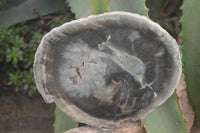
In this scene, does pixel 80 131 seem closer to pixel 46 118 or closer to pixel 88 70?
pixel 88 70

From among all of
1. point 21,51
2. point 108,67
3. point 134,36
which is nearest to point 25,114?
point 21,51

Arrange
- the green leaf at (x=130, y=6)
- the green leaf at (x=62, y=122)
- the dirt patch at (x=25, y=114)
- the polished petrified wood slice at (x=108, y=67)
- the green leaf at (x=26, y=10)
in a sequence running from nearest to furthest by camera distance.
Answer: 1. the polished petrified wood slice at (x=108, y=67)
2. the green leaf at (x=130, y=6)
3. the green leaf at (x=62, y=122)
4. the green leaf at (x=26, y=10)
5. the dirt patch at (x=25, y=114)

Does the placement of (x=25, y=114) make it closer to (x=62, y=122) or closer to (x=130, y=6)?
(x=62, y=122)

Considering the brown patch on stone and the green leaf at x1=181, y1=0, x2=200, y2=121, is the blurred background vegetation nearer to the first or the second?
the green leaf at x1=181, y1=0, x2=200, y2=121

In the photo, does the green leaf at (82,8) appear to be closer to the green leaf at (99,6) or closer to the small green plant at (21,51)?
the green leaf at (99,6)

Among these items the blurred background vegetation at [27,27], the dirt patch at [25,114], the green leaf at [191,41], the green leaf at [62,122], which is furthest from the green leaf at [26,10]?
the green leaf at [191,41]

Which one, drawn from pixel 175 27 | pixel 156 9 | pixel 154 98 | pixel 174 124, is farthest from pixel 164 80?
pixel 175 27

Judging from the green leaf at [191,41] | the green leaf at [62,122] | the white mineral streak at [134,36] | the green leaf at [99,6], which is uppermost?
the green leaf at [99,6]

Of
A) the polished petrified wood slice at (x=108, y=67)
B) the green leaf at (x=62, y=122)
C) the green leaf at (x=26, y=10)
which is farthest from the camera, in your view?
the green leaf at (x=26, y=10)
